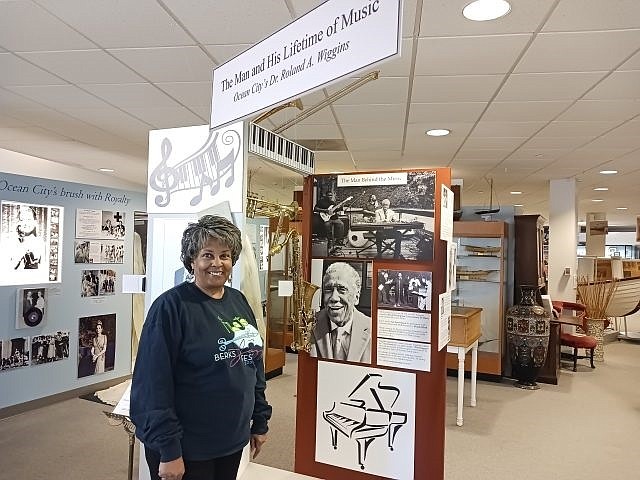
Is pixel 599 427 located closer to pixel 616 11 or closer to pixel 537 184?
pixel 616 11

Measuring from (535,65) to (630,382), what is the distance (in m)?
4.86

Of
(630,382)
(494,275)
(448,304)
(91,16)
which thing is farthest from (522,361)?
(91,16)

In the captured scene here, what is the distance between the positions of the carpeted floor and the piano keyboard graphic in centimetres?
211

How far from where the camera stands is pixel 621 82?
3297 millimetres

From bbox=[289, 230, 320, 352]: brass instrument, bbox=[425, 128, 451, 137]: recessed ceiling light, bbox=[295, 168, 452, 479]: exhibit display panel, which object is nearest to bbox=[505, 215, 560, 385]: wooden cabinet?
bbox=[425, 128, 451, 137]: recessed ceiling light

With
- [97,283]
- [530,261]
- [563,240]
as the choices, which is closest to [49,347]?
[97,283]

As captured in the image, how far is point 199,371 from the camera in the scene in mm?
1715

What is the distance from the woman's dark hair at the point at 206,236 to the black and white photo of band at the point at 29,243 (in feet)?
11.9

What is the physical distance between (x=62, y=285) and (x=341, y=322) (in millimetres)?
3342

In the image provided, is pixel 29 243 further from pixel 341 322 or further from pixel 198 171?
pixel 341 322

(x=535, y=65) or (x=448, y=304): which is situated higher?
Answer: (x=535, y=65)

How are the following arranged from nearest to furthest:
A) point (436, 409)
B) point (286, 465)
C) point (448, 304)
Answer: point (436, 409) < point (448, 304) < point (286, 465)

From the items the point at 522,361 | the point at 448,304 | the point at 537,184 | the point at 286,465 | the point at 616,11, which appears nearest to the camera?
the point at 616,11

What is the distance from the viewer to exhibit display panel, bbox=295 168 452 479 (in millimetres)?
2945
